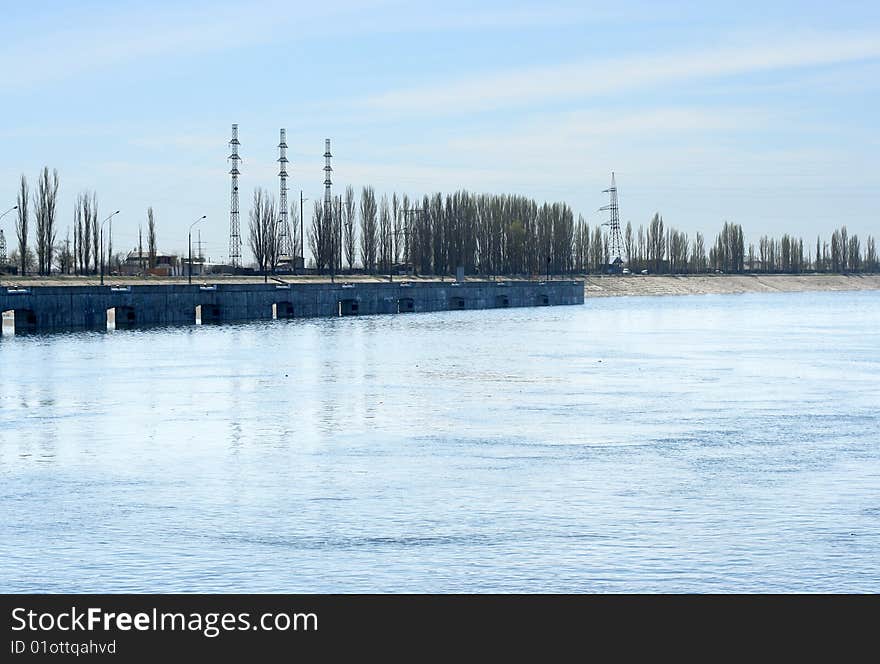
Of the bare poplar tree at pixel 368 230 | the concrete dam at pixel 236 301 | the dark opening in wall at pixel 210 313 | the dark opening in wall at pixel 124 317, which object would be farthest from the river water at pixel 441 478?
the bare poplar tree at pixel 368 230

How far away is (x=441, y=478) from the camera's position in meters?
24.6

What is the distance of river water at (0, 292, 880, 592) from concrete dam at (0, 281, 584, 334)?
35450 mm

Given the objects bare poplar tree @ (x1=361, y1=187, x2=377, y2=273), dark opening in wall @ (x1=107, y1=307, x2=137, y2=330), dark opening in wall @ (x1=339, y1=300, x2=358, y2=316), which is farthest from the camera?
bare poplar tree @ (x1=361, y1=187, x2=377, y2=273)

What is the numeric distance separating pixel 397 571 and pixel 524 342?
55.1m

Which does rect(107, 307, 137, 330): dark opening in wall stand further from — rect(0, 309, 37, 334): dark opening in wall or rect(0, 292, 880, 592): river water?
rect(0, 292, 880, 592): river water

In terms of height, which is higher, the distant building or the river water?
the distant building

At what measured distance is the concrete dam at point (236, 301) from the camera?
86.6 m

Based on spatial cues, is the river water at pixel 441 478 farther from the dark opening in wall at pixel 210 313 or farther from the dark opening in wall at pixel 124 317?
the dark opening in wall at pixel 210 313

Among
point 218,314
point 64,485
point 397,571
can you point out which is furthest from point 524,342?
point 397,571

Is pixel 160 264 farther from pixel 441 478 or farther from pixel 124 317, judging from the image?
pixel 441 478

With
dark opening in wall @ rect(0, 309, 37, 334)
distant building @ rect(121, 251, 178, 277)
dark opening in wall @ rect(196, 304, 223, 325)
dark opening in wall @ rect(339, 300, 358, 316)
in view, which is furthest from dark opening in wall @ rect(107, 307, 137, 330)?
distant building @ rect(121, 251, 178, 277)

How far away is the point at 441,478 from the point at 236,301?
86443 millimetres

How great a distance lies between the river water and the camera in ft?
57.6
